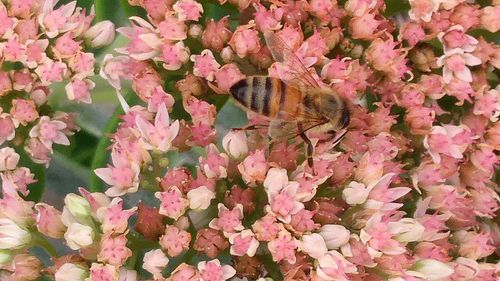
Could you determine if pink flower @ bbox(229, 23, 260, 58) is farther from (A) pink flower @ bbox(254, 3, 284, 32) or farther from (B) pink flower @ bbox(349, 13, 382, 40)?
(B) pink flower @ bbox(349, 13, 382, 40)

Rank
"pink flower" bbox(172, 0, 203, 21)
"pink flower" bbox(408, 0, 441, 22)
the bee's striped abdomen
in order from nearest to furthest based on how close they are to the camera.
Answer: the bee's striped abdomen < "pink flower" bbox(172, 0, 203, 21) < "pink flower" bbox(408, 0, 441, 22)

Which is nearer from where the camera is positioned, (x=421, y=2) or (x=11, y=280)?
(x=11, y=280)

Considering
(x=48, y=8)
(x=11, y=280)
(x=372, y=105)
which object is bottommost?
(x=11, y=280)

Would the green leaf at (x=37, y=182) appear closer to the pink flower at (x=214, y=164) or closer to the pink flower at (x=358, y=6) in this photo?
the pink flower at (x=214, y=164)

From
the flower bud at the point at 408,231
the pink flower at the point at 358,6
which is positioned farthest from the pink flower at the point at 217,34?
the flower bud at the point at 408,231

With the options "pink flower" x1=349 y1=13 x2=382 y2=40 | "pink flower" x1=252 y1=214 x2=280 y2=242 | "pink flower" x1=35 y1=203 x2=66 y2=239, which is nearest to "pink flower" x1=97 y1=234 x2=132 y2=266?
"pink flower" x1=35 y1=203 x2=66 y2=239

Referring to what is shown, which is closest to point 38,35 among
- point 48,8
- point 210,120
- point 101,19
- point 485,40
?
point 48,8

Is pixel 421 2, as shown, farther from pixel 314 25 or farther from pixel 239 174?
pixel 239 174

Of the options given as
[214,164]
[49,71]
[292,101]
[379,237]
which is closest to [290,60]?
[292,101]
